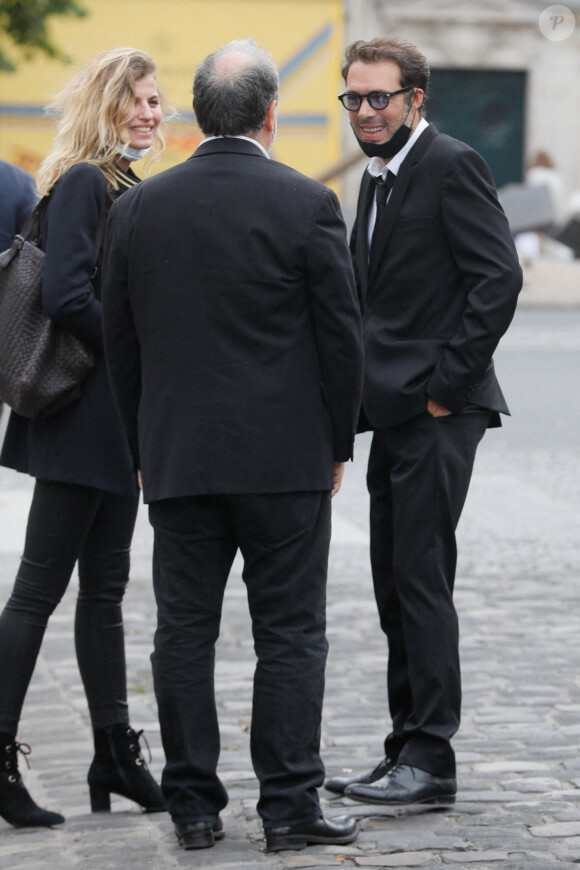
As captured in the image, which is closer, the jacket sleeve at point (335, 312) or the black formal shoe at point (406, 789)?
the jacket sleeve at point (335, 312)

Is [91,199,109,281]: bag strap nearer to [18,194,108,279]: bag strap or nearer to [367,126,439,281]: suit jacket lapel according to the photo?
[18,194,108,279]: bag strap

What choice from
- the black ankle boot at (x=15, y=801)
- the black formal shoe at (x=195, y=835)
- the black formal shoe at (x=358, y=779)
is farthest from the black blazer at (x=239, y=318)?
the black formal shoe at (x=358, y=779)

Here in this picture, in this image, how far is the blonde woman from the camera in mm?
4082

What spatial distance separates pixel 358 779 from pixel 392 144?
1.73 metres

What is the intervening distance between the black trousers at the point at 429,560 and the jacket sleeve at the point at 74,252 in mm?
884

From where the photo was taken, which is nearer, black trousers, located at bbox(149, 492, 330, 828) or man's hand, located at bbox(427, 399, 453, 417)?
black trousers, located at bbox(149, 492, 330, 828)

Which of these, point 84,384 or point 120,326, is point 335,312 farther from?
point 84,384

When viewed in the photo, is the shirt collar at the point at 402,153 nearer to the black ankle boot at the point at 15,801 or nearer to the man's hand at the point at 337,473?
the man's hand at the point at 337,473

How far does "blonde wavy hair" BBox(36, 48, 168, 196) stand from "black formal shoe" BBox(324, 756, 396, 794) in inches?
67.4

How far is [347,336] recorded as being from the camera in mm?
3689

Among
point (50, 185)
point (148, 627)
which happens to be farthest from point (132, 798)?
point (148, 627)

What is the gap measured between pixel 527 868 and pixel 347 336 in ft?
4.21

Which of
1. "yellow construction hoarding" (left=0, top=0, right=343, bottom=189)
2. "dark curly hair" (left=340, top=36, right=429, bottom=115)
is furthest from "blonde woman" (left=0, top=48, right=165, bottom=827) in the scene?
"yellow construction hoarding" (left=0, top=0, right=343, bottom=189)

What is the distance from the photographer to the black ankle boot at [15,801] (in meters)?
4.10
